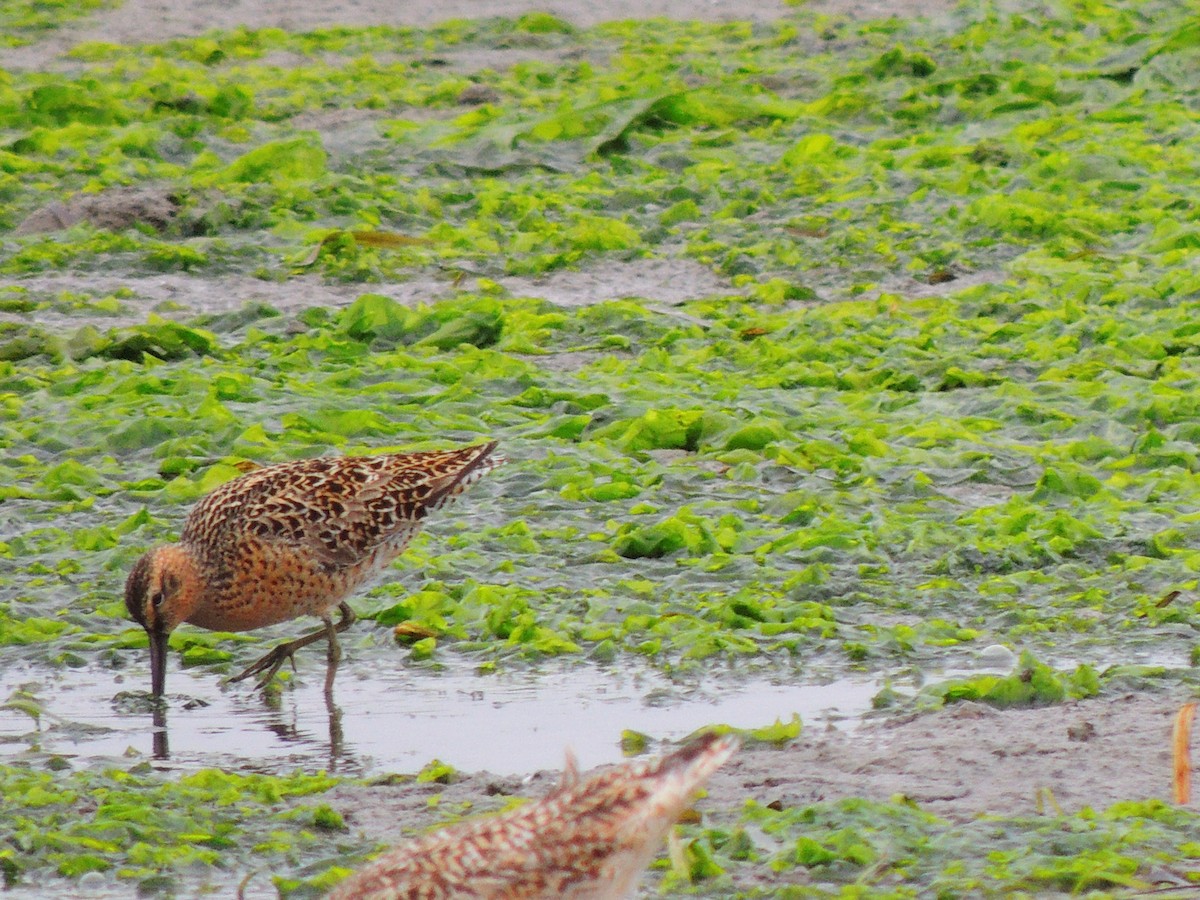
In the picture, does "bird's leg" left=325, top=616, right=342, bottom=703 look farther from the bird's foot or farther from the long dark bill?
the long dark bill

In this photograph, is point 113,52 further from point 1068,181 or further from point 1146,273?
point 1146,273

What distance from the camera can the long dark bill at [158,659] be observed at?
6.26 meters

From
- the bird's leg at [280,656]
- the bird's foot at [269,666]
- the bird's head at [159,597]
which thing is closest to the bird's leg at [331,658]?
the bird's leg at [280,656]

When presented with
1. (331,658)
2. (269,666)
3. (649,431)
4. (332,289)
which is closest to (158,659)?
(269,666)

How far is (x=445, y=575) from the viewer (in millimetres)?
7238

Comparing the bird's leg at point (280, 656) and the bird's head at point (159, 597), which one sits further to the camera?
the bird's leg at point (280, 656)

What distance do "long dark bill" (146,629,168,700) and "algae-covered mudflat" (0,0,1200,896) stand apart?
3.9 inches

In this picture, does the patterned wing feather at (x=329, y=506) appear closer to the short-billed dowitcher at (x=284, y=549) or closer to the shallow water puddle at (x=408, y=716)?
the short-billed dowitcher at (x=284, y=549)

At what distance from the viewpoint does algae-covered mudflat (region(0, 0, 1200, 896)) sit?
17.4 feet

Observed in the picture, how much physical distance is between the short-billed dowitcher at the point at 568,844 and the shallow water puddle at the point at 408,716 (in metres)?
1.48

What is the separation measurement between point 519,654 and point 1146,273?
509 cm

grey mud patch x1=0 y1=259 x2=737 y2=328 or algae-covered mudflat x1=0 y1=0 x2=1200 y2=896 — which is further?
grey mud patch x1=0 y1=259 x2=737 y2=328

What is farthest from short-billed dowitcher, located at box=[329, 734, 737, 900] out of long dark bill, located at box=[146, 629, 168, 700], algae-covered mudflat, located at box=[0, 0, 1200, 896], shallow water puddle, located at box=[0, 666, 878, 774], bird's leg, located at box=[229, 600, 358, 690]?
bird's leg, located at box=[229, 600, 358, 690]

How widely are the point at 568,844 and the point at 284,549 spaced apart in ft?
9.06
